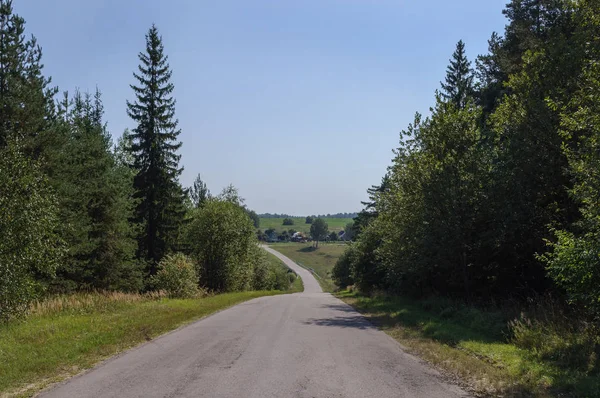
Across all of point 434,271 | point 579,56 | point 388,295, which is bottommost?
point 388,295

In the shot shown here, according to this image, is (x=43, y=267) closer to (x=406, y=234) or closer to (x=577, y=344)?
(x=406, y=234)

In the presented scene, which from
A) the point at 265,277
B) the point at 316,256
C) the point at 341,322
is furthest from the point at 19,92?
the point at 316,256

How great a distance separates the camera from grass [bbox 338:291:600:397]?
292 inches

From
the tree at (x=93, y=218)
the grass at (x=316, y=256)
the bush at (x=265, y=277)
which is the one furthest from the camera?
the grass at (x=316, y=256)

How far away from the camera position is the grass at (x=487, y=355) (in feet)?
24.3

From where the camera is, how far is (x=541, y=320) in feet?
41.5

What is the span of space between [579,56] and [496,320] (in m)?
9.60

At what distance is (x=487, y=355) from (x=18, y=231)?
13959 millimetres

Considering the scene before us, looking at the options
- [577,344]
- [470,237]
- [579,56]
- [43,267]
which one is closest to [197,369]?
[577,344]

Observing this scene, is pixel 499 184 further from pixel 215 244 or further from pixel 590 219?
pixel 215 244

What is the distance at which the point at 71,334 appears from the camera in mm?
12250

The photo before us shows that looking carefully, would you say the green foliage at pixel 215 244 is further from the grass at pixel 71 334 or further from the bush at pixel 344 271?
the bush at pixel 344 271

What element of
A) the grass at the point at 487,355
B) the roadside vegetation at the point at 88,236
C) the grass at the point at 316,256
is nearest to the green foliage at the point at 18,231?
the roadside vegetation at the point at 88,236

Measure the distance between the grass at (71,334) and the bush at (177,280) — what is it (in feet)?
24.1
